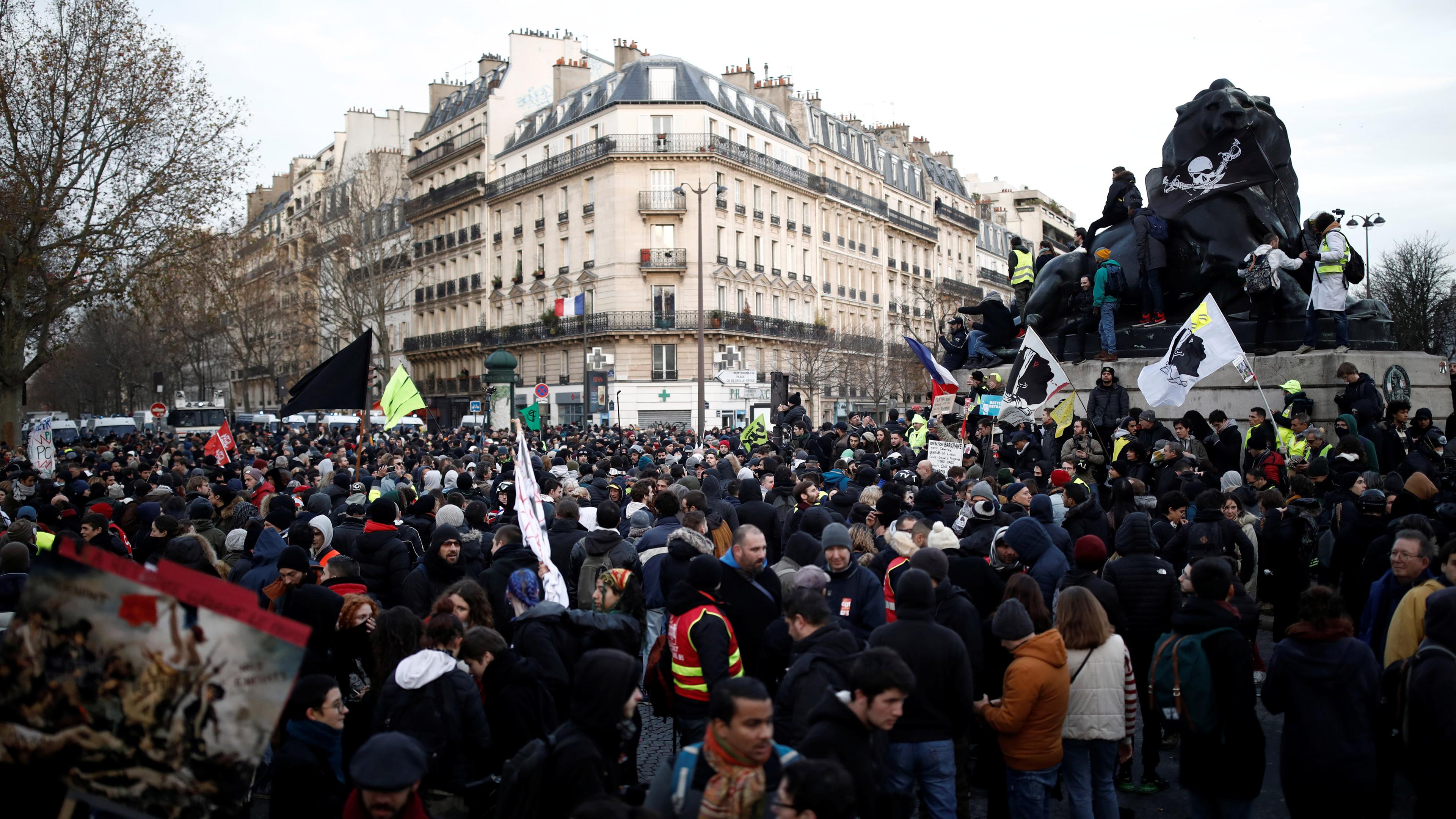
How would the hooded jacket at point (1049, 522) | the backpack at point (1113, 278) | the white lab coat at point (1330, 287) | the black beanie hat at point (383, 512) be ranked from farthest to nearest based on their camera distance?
the backpack at point (1113, 278)
the white lab coat at point (1330, 287)
the black beanie hat at point (383, 512)
the hooded jacket at point (1049, 522)

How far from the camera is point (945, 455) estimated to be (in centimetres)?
1177

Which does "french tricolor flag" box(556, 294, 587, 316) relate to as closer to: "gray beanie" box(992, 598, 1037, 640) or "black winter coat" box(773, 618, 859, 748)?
"gray beanie" box(992, 598, 1037, 640)

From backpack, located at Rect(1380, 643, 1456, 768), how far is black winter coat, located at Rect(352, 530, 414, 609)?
551 cm

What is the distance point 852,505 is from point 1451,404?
9462mm

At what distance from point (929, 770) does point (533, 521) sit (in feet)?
8.45

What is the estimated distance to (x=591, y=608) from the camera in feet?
21.8

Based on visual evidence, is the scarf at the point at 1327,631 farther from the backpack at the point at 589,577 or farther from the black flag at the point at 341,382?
Answer: the black flag at the point at 341,382

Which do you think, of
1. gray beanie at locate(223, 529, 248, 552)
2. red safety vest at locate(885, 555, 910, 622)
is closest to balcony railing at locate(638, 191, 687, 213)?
gray beanie at locate(223, 529, 248, 552)

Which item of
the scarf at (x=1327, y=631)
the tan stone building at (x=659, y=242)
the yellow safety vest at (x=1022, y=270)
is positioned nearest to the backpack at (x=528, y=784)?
the scarf at (x=1327, y=631)

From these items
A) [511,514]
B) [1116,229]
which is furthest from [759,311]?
[511,514]

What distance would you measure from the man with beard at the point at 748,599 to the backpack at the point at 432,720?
5.41ft

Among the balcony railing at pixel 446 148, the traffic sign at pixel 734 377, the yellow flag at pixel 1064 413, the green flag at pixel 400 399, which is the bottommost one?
the yellow flag at pixel 1064 413

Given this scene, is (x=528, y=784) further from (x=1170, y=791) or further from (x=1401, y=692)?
(x=1170, y=791)

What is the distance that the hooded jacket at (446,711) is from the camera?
425cm
